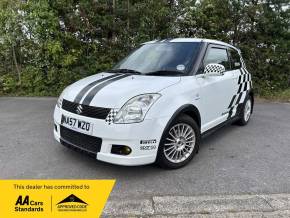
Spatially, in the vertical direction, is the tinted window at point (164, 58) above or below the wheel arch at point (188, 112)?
above

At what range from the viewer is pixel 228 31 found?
8484mm

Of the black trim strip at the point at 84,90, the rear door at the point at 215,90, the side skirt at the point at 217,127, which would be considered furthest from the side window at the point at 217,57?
the black trim strip at the point at 84,90

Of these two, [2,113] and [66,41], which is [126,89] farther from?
[66,41]

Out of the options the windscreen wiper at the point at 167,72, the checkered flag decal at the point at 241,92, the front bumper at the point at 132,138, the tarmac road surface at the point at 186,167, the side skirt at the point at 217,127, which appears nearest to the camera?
the front bumper at the point at 132,138

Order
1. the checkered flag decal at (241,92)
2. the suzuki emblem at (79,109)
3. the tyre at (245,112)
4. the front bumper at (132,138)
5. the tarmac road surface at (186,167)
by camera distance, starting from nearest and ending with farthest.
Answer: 1. the front bumper at (132,138)
2. the tarmac road surface at (186,167)
3. the suzuki emblem at (79,109)
4. the checkered flag decal at (241,92)
5. the tyre at (245,112)

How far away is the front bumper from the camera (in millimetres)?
3016

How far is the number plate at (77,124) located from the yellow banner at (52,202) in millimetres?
651

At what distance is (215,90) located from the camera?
4.09 meters

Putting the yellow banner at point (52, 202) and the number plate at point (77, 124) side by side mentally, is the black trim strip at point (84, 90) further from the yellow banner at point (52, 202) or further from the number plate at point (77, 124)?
the yellow banner at point (52, 202)

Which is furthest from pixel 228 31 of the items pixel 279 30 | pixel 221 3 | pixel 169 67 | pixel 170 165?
pixel 170 165

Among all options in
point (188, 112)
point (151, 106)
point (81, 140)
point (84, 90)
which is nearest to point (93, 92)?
point (84, 90)

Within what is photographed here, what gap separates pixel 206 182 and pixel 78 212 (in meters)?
1.49

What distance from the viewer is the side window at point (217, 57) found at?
409 centimetres

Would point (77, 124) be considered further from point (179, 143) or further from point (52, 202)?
point (179, 143)
